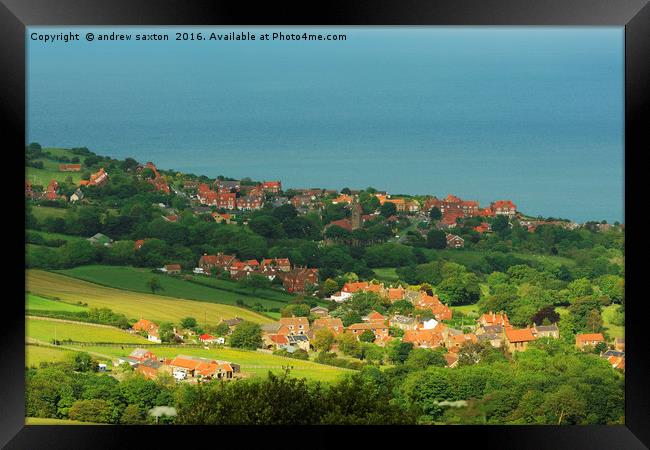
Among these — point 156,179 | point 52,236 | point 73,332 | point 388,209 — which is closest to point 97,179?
point 156,179

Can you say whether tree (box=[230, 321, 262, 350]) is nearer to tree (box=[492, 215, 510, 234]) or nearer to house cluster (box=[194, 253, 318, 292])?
house cluster (box=[194, 253, 318, 292])

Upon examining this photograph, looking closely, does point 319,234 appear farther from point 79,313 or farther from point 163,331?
point 79,313

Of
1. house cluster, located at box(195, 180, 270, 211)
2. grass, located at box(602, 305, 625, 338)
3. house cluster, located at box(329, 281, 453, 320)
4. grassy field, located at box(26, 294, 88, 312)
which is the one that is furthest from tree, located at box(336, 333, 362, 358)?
grassy field, located at box(26, 294, 88, 312)

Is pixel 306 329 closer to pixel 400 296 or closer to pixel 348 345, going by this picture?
pixel 348 345

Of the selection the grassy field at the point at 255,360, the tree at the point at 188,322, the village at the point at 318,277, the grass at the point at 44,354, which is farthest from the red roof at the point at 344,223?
the grass at the point at 44,354

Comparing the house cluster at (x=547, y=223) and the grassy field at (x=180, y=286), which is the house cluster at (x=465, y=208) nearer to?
the house cluster at (x=547, y=223)

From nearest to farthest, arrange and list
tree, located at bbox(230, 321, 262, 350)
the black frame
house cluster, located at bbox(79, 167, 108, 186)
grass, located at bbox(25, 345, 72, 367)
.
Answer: the black frame < grass, located at bbox(25, 345, 72, 367) < tree, located at bbox(230, 321, 262, 350) < house cluster, located at bbox(79, 167, 108, 186)

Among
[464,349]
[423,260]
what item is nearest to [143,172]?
[423,260]
